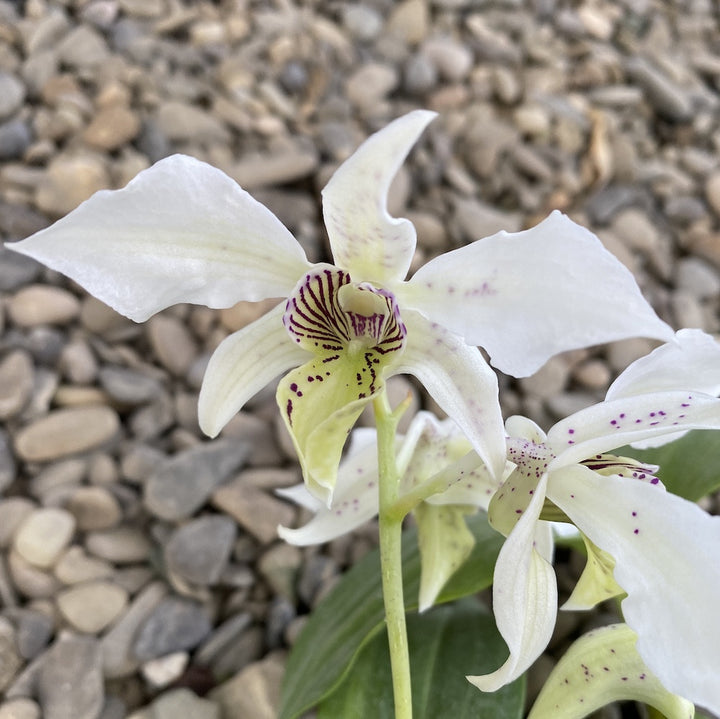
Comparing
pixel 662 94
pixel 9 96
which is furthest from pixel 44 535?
pixel 662 94

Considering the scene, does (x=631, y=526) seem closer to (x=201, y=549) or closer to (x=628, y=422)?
(x=628, y=422)

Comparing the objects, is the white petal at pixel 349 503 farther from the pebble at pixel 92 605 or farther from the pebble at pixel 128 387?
the pebble at pixel 128 387

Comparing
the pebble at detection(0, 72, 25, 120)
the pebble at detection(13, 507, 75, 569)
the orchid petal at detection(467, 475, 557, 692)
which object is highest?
the orchid petal at detection(467, 475, 557, 692)

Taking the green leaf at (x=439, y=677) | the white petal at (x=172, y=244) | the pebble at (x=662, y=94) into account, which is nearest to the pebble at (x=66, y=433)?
the green leaf at (x=439, y=677)

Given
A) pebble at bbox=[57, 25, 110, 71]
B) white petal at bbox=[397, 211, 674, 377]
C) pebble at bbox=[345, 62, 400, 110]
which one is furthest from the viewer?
pebble at bbox=[345, 62, 400, 110]

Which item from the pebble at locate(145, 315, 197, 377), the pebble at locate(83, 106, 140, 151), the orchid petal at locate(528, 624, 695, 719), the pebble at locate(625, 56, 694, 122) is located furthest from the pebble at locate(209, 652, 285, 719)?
the pebble at locate(625, 56, 694, 122)

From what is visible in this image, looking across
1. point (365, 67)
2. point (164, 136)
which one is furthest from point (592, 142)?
point (164, 136)

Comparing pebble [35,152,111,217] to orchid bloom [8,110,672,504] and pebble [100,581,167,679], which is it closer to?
pebble [100,581,167,679]
